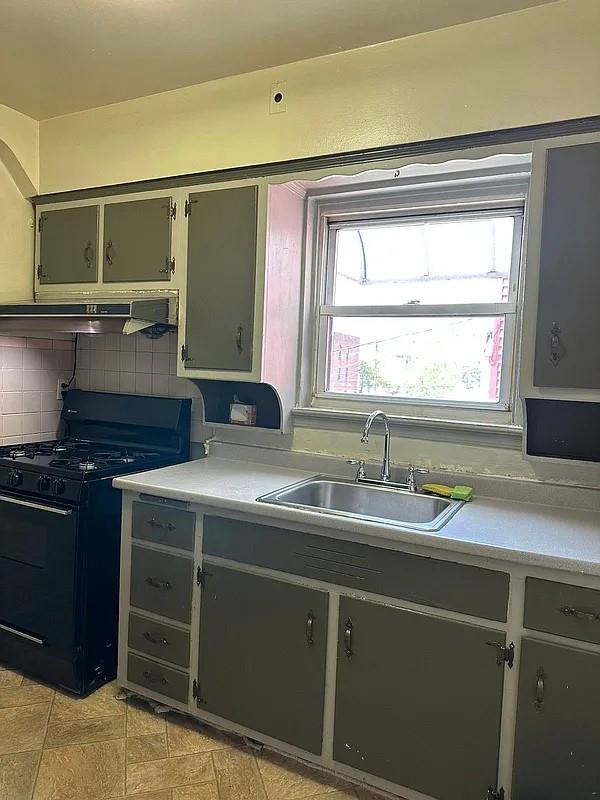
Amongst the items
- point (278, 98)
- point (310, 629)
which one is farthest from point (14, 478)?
point (278, 98)

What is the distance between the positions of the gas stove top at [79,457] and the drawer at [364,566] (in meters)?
0.61

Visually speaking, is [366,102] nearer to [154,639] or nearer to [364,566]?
[364,566]

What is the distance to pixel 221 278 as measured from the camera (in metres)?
2.52

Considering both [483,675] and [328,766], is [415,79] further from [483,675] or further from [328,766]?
[328,766]

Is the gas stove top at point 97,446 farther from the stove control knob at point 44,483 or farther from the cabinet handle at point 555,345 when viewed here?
the cabinet handle at point 555,345

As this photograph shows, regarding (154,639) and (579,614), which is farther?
(154,639)

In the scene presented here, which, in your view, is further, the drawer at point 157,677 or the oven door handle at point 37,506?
the oven door handle at point 37,506

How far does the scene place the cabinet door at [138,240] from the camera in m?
2.67

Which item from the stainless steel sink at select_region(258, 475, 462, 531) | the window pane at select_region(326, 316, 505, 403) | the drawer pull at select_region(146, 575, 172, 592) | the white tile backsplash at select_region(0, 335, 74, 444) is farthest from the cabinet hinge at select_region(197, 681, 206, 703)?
the white tile backsplash at select_region(0, 335, 74, 444)

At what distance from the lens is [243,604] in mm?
2115

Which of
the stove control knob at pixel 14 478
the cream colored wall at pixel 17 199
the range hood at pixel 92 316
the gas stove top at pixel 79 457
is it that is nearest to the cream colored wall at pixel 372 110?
the cream colored wall at pixel 17 199

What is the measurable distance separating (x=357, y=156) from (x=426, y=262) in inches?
23.0

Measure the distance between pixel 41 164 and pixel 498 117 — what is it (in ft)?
7.46

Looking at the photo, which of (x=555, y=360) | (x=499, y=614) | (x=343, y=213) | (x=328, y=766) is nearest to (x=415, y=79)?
(x=343, y=213)
